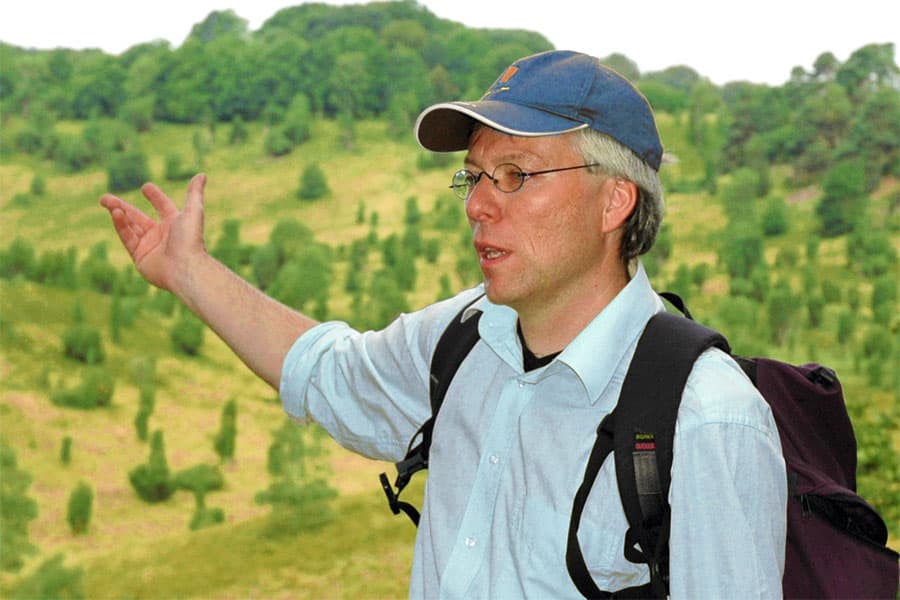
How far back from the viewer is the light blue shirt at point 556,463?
1248 mm

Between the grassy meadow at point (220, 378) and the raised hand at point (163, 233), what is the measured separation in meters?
5.85

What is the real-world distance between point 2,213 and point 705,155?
1564 cm

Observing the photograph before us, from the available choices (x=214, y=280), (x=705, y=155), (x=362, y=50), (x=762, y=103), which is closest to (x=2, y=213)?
(x=362, y=50)

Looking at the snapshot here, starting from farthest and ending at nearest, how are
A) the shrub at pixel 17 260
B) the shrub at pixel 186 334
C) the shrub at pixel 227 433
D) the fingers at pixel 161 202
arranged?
the shrub at pixel 17 260 → the shrub at pixel 186 334 → the shrub at pixel 227 433 → the fingers at pixel 161 202

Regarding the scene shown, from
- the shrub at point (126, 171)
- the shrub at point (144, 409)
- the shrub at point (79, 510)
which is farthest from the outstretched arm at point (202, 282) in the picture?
the shrub at point (126, 171)

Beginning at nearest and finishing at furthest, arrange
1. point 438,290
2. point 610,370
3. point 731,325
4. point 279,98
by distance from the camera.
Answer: point 610,370 → point 731,325 → point 438,290 → point 279,98

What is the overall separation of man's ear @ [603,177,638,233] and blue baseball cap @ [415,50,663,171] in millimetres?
50

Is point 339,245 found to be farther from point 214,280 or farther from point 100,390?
point 214,280

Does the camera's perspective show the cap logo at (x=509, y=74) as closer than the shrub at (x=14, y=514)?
Yes

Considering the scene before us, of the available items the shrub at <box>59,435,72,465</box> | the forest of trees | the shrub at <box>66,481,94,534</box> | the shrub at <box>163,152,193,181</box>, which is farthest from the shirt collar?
the shrub at <box>163,152,193,181</box>

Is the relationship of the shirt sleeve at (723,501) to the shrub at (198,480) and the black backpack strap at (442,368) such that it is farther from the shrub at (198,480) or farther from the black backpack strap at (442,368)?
the shrub at (198,480)

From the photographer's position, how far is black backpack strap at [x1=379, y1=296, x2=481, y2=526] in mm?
1609

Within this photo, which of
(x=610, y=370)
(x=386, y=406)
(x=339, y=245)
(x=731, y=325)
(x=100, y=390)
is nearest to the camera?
(x=610, y=370)

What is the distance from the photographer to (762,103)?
24.0 metres
